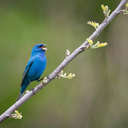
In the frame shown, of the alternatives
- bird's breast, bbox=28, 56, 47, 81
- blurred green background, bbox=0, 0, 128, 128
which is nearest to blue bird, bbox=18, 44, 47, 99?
bird's breast, bbox=28, 56, 47, 81

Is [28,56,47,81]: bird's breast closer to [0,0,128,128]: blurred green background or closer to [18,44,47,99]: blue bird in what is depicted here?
[18,44,47,99]: blue bird

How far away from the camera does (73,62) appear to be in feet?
39.9

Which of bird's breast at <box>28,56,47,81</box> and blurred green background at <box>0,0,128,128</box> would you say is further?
blurred green background at <box>0,0,128,128</box>

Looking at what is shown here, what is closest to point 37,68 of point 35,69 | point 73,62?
point 35,69

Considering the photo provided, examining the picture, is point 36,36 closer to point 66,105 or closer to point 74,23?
point 74,23

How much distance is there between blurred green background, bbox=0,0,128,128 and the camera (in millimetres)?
11922

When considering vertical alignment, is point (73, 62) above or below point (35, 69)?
above

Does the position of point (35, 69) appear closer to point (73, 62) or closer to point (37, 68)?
point (37, 68)

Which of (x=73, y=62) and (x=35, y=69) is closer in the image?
(x=35, y=69)

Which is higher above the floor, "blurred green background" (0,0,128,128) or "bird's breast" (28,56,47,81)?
"blurred green background" (0,0,128,128)

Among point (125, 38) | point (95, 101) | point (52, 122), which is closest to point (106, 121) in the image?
point (95, 101)

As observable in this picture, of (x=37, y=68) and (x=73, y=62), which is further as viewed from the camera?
(x=73, y=62)

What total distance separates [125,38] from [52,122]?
10.4 feet

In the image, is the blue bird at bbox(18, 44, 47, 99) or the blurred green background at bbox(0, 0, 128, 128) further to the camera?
the blurred green background at bbox(0, 0, 128, 128)
